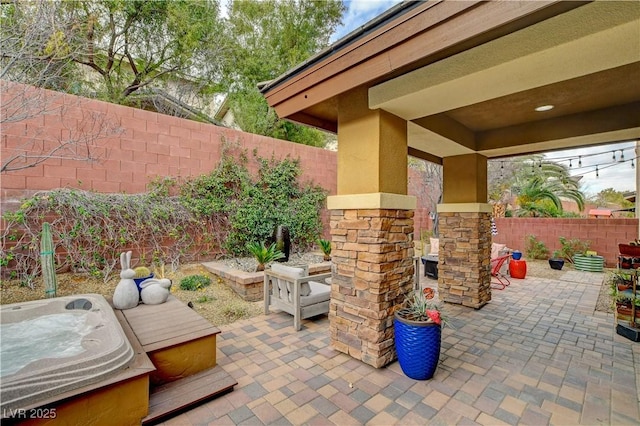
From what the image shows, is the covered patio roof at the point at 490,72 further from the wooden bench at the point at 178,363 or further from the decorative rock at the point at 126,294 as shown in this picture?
the decorative rock at the point at 126,294

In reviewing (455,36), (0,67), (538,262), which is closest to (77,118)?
(0,67)

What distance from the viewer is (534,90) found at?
338cm

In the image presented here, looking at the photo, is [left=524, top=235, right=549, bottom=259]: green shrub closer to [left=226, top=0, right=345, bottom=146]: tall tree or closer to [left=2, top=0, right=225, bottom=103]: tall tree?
[left=226, top=0, right=345, bottom=146]: tall tree

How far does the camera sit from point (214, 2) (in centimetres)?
879

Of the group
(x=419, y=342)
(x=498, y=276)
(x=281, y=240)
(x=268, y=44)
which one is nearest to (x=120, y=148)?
(x=281, y=240)

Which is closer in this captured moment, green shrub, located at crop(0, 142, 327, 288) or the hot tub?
the hot tub

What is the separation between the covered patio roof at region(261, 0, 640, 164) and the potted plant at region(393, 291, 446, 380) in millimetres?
2222

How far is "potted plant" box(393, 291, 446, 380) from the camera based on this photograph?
287cm

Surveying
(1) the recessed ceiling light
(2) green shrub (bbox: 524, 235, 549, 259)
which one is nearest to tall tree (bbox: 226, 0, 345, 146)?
(1) the recessed ceiling light

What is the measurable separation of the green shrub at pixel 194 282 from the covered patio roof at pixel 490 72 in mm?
3664

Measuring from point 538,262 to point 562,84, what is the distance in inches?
342

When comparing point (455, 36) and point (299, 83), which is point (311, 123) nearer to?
point (299, 83)

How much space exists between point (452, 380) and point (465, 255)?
2.76 meters

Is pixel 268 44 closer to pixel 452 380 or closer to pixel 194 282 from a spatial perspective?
pixel 194 282
